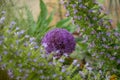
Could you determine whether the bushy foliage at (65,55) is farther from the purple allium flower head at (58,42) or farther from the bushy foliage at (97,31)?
the purple allium flower head at (58,42)

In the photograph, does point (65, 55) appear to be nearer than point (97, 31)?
Yes

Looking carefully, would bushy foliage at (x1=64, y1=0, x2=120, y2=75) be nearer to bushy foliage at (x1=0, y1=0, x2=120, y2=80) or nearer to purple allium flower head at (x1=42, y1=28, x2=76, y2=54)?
bushy foliage at (x1=0, y1=0, x2=120, y2=80)

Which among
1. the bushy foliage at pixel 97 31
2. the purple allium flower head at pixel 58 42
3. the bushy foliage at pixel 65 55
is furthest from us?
the purple allium flower head at pixel 58 42

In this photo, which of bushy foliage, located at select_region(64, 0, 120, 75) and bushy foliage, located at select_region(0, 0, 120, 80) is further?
bushy foliage, located at select_region(64, 0, 120, 75)

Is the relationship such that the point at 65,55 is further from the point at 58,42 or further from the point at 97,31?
the point at 58,42

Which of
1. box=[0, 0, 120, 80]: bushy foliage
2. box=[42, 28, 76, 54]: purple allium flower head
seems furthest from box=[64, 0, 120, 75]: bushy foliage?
box=[42, 28, 76, 54]: purple allium flower head

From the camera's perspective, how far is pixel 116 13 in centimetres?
487

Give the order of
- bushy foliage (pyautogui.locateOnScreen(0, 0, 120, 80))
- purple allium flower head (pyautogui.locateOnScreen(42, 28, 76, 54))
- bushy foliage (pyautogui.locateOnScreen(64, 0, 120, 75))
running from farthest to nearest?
purple allium flower head (pyautogui.locateOnScreen(42, 28, 76, 54))
bushy foliage (pyautogui.locateOnScreen(64, 0, 120, 75))
bushy foliage (pyautogui.locateOnScreen(0, 0, 120, 80))

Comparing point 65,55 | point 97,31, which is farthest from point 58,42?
point 65,55

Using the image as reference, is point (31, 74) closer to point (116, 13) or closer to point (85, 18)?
point (85, 18)

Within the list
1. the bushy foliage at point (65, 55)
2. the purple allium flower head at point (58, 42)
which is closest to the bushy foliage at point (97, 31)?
the bushy foliage at point (65, 55)

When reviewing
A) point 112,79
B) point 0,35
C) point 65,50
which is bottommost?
point 112,79

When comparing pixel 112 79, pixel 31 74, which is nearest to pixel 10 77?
pixel 31 74

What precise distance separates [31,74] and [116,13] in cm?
314
